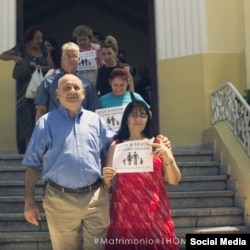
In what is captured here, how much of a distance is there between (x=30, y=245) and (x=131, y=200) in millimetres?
1737

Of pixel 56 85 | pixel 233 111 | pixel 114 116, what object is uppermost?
pixel 56 85

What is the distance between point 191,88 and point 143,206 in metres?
4.68

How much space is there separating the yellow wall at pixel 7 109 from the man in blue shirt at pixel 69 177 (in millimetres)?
4332

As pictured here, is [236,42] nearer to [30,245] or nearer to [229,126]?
[229,126]

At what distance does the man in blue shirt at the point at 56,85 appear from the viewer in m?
5.58

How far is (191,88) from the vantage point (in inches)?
356

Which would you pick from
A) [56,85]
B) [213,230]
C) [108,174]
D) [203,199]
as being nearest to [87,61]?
[56,85]

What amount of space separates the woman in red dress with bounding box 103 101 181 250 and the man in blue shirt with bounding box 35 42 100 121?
3.47ft

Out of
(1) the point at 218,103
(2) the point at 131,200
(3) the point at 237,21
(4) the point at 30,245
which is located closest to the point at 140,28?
(3) the point at 237,21

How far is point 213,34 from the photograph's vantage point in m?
9.20

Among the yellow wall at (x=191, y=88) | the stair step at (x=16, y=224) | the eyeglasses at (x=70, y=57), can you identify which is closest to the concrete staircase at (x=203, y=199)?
the yellow wall at (x=191, y=88)

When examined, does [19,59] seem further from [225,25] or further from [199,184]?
[225,25]

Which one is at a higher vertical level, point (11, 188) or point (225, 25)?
point (225, 25)

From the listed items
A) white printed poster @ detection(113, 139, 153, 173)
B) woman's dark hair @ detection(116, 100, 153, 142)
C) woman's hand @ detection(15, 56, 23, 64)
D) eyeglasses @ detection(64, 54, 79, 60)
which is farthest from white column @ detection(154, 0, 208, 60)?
white printed poster @ detection(113, 139, 153, 173)
